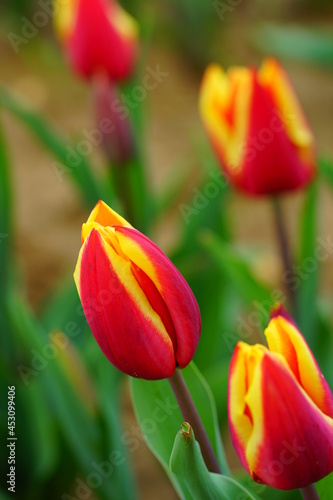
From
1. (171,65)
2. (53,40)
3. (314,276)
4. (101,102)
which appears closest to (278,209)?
(314,276)

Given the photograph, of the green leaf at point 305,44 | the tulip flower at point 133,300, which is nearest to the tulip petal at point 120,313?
the tulip flower at point 133,300

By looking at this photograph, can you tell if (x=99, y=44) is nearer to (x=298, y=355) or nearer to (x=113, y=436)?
(x=113, y=436)

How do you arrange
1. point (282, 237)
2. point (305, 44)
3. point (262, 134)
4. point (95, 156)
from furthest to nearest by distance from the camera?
1. point (95, 156)
2. point (305, 44)
3. point (282, 237)
4. point (262, 134)

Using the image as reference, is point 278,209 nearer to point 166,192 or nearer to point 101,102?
point 101,102

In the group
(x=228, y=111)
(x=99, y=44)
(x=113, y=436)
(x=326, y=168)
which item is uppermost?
(x=99, y=44)

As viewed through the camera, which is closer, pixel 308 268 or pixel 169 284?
pixel 169 284

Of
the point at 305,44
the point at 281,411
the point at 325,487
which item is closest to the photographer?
the point at 281,411

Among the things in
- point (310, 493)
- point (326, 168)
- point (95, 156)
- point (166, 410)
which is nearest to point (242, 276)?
point (326, 168)

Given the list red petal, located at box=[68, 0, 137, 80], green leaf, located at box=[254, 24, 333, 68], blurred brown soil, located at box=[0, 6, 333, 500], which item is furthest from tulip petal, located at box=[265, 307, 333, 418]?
green leaf, located at box=[254, 24, 333, 68]
